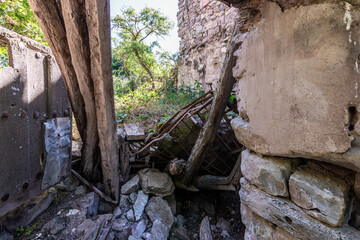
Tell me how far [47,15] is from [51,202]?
176 cm

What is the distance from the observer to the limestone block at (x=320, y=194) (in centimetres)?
78

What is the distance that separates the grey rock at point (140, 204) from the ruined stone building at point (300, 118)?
1231mm

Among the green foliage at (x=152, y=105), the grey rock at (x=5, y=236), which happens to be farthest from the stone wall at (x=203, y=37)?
the grey rock at (x=5, y=236)

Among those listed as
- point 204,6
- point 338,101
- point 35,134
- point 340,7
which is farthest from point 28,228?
point 204,6

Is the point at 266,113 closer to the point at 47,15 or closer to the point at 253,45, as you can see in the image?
the point at 253,45

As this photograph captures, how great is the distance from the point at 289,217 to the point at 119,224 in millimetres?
1606

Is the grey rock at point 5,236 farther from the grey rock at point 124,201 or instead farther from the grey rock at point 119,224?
the grey rock at point 124,201

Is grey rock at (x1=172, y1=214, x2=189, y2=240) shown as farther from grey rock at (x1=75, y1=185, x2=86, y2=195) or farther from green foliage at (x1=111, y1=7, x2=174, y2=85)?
green foliage at (x1=111, y1=7, x2=174, y2=85)

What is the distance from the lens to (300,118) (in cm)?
83

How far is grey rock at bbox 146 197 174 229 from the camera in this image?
80.0 inches

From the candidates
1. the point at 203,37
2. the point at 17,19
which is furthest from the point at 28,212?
the point at 203,37

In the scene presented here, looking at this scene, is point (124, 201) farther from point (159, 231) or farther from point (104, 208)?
point (159, 231)

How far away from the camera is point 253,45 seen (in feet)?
3.41

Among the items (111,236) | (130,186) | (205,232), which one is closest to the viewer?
Result: (111,236)
